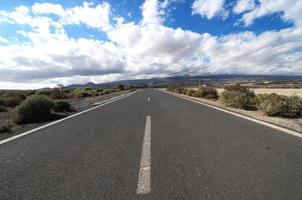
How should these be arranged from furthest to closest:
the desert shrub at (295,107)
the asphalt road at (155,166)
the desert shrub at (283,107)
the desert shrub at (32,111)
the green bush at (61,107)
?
the green bush at (61,107)
the desert shrub at (295,107)
the desert shrub at (283,107)
the desert shrub at (32,111)
the asphalt road at (155,166)

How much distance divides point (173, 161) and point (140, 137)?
2087 millimetres

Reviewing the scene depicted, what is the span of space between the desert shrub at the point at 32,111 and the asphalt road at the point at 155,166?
12.3 feet

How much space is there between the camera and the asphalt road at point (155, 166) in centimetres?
294

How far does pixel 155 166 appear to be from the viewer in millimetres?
3801

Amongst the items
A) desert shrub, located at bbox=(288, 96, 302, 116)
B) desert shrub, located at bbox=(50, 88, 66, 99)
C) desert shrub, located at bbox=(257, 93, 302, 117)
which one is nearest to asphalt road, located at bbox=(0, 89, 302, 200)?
desert shrub, located at bbox=(257, 93, 302, 117)

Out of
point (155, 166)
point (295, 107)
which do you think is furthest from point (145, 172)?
point (295, 107)

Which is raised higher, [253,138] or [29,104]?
[29,104]

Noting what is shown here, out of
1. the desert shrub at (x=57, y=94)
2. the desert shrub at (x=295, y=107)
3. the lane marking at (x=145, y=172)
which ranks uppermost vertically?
the lane marking at (x=145, y=172)

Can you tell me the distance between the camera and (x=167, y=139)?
5.66 metres

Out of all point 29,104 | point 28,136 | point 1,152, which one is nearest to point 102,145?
point 1,152

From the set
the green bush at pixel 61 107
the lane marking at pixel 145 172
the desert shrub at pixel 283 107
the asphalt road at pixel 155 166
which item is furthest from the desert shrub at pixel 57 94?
the lane marking at pixel 145 172

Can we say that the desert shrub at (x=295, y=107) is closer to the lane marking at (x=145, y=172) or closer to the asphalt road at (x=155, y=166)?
the asphalt road at (x=155, y=166)

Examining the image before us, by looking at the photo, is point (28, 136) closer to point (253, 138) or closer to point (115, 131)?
point (115, 131)

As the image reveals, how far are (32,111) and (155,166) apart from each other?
818 cm
